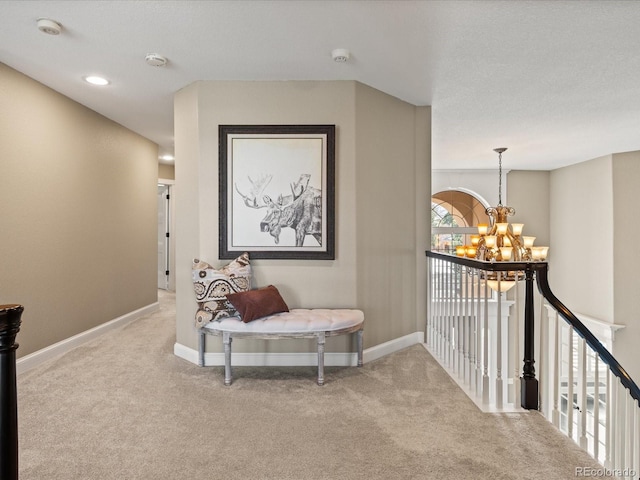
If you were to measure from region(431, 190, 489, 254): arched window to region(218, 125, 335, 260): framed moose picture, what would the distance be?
515 cm

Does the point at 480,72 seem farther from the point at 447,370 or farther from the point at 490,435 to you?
the point at 490,435

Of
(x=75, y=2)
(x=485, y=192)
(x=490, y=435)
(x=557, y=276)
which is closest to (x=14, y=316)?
(x=75, y=2)

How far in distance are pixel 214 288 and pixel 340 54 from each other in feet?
6.47

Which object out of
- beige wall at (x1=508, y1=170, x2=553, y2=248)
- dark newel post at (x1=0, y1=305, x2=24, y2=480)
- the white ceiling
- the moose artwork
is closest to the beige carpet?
dark newel post at (x1=0, y1=305, x2=24, y2=480)

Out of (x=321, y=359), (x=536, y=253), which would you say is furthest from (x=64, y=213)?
(x=536, y=253)

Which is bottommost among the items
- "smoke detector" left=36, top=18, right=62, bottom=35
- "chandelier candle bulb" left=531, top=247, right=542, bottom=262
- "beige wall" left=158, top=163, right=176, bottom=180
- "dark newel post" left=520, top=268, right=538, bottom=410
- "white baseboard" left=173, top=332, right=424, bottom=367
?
"white baseboard" left=173, top=332, right=424, bottom=367

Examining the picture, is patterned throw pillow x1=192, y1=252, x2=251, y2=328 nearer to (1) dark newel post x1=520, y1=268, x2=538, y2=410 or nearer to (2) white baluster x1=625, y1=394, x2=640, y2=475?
(1) dark newel post x1=520, y1=268, x2=538, y2=410

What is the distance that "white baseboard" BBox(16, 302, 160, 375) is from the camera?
3330mm

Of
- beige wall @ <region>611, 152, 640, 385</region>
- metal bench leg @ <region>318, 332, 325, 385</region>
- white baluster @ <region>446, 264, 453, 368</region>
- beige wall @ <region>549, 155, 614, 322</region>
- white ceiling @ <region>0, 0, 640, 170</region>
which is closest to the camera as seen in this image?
white ceiling @ <region>0, 0, 640, 170</region>

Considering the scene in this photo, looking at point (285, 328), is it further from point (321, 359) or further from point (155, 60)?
point (155, 60)

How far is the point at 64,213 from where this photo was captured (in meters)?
3.87

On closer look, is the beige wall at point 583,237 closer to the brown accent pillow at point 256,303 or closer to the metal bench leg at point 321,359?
the metal bench leg at point 321,359

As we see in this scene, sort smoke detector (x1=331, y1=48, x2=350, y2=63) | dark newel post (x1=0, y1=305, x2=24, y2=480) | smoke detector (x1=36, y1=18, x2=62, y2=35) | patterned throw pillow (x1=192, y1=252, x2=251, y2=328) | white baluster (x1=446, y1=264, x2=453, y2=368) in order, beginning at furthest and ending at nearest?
white baluster (x1=446, y1=264, x2=453, y2=368)
patterned throw pillow (x1=192, y1=252, x2=251, y2=328)
smoke detector (x1=331, y1=48, x2=350, y2=63)
smoke detector (x1=36, y1=18, x2=62, y2=35)
dark newel post (x1=0, y1=305, x2=24, y2=480)

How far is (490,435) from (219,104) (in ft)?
10.2
